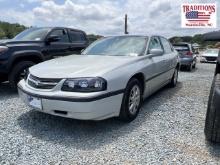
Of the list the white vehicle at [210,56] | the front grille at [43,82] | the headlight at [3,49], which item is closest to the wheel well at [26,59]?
the headlight at [3,49]

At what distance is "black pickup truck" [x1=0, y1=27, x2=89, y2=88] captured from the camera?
17.8ft

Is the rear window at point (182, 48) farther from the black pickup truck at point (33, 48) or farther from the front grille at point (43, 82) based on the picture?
the front grille at point (43, 82)

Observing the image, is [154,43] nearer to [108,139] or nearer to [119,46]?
[119,46]

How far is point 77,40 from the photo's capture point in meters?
7.60

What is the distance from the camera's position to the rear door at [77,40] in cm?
730

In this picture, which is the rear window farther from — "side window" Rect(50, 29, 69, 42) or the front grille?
the front grille

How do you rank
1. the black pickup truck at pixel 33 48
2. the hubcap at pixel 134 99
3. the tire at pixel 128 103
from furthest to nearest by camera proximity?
the black pickup truck at pixel 33 48
the hubcap at pixel 134 99
the tire at pixel 128 103

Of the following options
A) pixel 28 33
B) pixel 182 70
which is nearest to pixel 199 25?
pixel 182 70

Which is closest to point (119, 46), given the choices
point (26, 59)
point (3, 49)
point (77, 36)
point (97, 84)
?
point (97, 84)

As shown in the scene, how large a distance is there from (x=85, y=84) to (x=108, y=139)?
80cm

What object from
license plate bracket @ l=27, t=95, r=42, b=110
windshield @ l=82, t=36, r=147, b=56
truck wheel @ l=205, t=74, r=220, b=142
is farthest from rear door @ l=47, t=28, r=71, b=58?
truck wheel @ l=205, t=74, r=220, b=142

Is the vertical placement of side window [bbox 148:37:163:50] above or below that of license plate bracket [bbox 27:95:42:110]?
above

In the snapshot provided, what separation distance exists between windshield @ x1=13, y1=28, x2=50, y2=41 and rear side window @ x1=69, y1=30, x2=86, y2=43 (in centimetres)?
91

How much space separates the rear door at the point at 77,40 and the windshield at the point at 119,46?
2.04 meters
